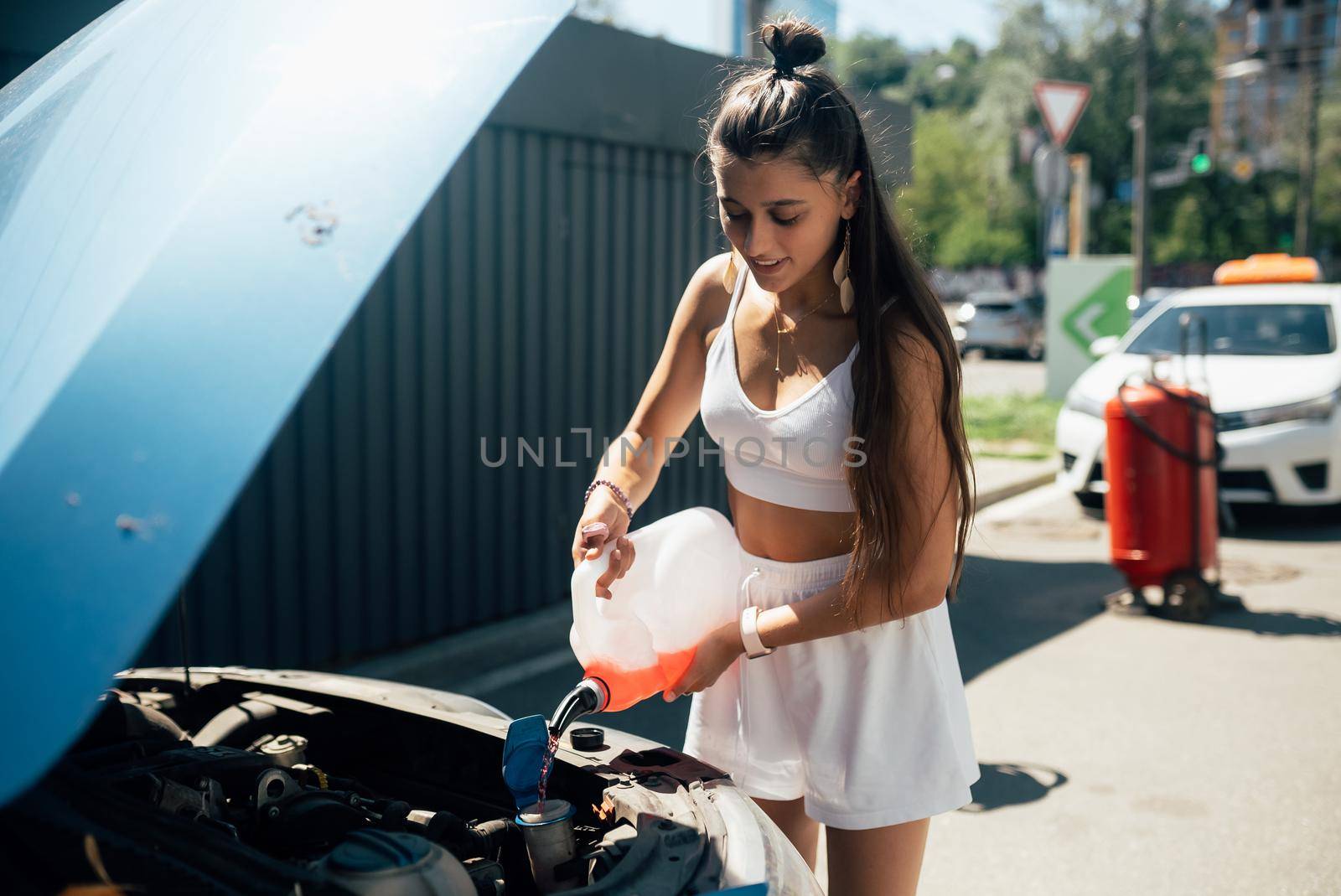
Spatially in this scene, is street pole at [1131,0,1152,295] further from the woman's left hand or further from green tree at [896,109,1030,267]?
green tree at [896,109,1030,267]

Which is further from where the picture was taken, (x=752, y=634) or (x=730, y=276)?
(x=730, y=276)

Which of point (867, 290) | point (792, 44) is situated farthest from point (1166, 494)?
point (792, 44)

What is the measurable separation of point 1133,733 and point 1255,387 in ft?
16.4

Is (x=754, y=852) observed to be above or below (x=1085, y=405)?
above

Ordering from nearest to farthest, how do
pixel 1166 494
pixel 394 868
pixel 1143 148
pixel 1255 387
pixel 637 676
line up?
pixel 394 868
pixel 637 676
pixel 1166 494
pixel 1255 387
pixel 1143 148

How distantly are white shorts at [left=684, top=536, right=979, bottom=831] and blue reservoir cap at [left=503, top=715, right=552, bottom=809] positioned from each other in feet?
1.82

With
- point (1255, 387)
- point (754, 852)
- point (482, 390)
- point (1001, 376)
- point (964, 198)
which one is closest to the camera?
point (754, 852)

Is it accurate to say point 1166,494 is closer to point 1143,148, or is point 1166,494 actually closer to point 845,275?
point 845,275

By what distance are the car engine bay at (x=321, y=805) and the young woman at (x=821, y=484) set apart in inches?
11.8

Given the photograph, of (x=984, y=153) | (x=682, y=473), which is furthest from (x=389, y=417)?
(x=984, y=153)

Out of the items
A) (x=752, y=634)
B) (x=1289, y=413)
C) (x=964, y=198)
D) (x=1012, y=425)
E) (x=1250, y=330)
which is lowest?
(x=1012, y=425)

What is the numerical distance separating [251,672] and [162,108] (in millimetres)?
1365

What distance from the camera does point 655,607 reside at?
2004 millimetres

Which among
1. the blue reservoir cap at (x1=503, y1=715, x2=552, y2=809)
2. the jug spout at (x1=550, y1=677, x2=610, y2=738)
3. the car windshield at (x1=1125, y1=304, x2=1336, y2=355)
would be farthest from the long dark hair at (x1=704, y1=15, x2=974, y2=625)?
the car windshield at (x1=1125, y1=304, x2=1336, y2=355)
